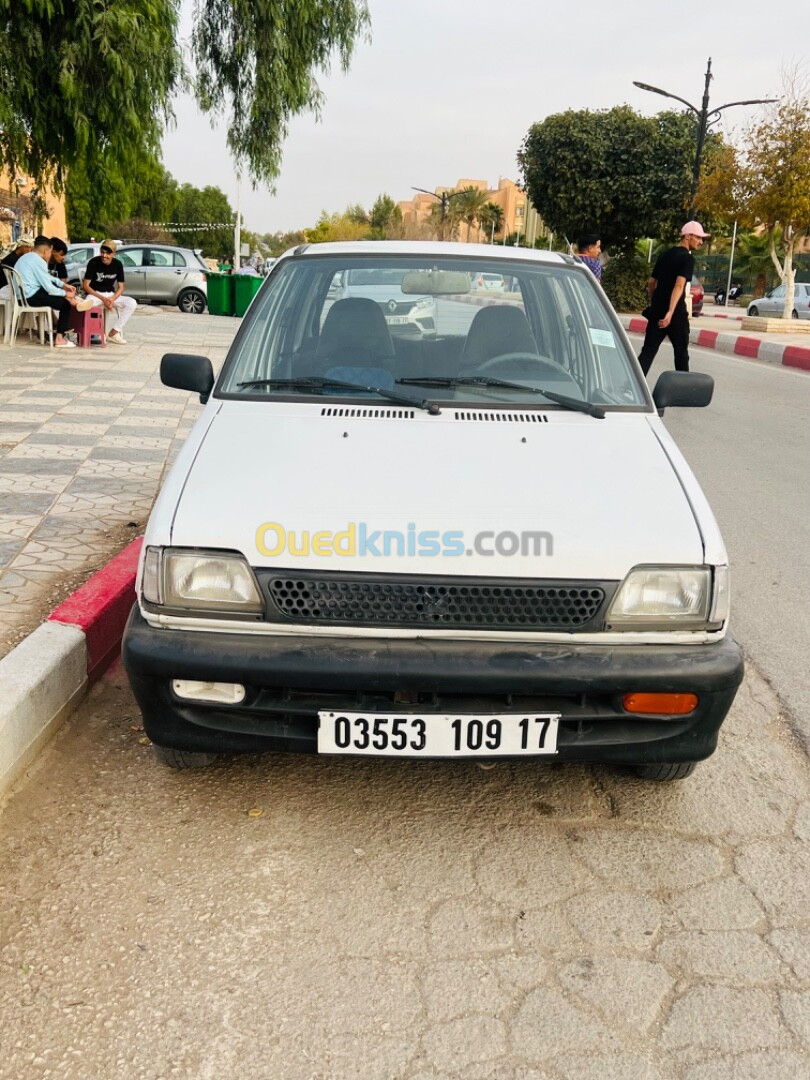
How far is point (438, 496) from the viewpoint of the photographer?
2.85 meters

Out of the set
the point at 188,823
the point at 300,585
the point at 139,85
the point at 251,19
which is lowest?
the point at 188,823

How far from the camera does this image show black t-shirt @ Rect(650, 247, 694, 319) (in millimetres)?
10719

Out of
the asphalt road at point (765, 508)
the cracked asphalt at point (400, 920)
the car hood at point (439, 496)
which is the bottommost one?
the cracked asphalt at point (400, 920)

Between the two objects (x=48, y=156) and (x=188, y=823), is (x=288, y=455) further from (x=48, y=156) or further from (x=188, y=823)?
(x=48, y=156)

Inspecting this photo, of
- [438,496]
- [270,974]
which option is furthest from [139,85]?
[270,974]

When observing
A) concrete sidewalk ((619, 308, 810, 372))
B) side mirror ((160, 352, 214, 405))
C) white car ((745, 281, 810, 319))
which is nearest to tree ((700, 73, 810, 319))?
concrete sidewalk ((619, 308, 810, 372))

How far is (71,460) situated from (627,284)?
29.1 metres

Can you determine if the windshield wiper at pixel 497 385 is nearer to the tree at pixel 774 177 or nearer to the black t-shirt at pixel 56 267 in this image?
the black t-shirt at pixel 56 267

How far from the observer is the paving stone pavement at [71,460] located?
468 cm

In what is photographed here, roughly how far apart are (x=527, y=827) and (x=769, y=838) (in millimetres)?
676

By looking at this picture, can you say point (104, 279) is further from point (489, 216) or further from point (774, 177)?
point (489, 216)

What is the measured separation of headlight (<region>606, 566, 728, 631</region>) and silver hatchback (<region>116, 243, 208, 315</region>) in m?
23.5

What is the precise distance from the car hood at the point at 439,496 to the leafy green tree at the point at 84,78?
1007 cm

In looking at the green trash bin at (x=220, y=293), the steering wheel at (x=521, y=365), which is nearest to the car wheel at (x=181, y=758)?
the steering wheel at (x=521, y=365)
